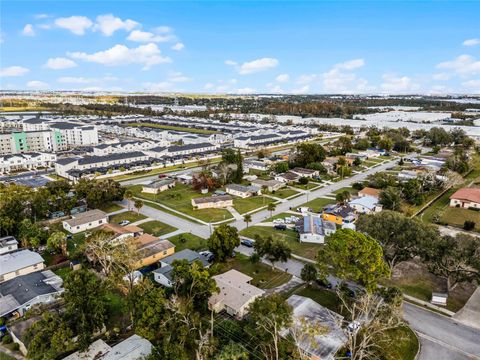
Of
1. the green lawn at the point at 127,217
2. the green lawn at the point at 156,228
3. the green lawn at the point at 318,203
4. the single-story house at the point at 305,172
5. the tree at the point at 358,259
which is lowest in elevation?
the green lawn at the point at 156,228

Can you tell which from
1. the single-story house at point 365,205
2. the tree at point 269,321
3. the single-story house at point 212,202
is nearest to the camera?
the tree at point 269,321

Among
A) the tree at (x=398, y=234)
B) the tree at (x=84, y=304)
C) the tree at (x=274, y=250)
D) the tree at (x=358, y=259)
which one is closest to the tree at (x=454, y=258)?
the tree at (x=398, y=234)

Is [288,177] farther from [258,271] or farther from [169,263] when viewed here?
[169,263]

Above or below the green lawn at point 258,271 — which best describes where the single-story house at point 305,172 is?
above

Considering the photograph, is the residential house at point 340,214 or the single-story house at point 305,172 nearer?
the residential house at point 340,214

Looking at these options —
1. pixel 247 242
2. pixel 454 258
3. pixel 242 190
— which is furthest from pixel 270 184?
pixel 454 258

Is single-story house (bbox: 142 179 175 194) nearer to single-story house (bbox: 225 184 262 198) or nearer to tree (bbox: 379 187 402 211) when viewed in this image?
single-story house (bbox: 225 184 262 198)

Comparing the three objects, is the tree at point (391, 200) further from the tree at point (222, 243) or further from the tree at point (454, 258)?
the tree at point (222, 243)
